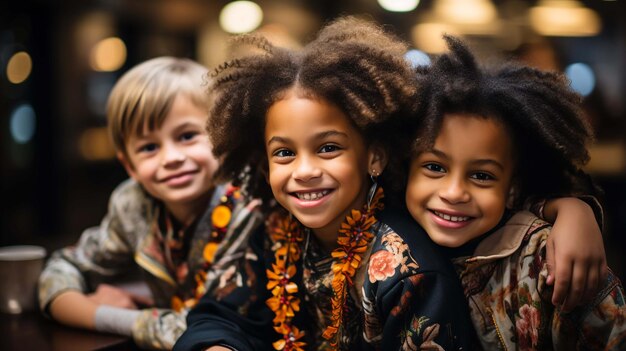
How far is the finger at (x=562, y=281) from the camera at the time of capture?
967mm

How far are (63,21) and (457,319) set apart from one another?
3.50 meters

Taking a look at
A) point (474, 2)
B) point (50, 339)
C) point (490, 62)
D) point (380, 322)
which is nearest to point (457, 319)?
point (380, 322)

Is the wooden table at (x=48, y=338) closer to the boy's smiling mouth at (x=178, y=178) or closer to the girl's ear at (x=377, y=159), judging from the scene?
the boy's smiling mouth at (x=178, y=178)

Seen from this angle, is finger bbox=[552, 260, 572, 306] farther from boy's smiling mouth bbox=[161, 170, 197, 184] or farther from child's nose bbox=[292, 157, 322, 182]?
boy's smiling mouth bbox=[161, 170, 197, 184]

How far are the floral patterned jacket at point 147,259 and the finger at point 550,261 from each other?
608 millimetres

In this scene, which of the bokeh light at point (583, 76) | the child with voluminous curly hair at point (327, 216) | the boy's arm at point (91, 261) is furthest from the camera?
the bokeh light at point (583, 76)

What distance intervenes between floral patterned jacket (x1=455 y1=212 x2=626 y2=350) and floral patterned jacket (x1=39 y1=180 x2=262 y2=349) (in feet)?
1.64

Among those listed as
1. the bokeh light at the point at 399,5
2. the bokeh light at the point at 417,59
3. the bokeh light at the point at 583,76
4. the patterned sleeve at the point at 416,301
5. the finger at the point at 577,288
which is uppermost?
the bokeh light at the point at 399,5

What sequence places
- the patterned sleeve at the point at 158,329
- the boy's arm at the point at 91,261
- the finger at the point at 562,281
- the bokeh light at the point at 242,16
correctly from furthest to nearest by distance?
1. the bokeh light at the point at 242,16
2. the boy's arm at the point at 91,261
3. the patterned sleeve at the point at 158,329
4. the finger at the point at 562,281

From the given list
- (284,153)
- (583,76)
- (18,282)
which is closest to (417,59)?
(284,153)

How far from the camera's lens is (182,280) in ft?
4.98

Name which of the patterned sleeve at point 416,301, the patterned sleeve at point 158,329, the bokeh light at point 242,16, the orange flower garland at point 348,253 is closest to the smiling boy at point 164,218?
the patterned sleeve at point 158,329

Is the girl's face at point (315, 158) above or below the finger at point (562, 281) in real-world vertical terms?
above

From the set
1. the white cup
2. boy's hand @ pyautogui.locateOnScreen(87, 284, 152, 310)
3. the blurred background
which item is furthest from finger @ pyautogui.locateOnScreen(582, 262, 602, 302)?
the blurred background
